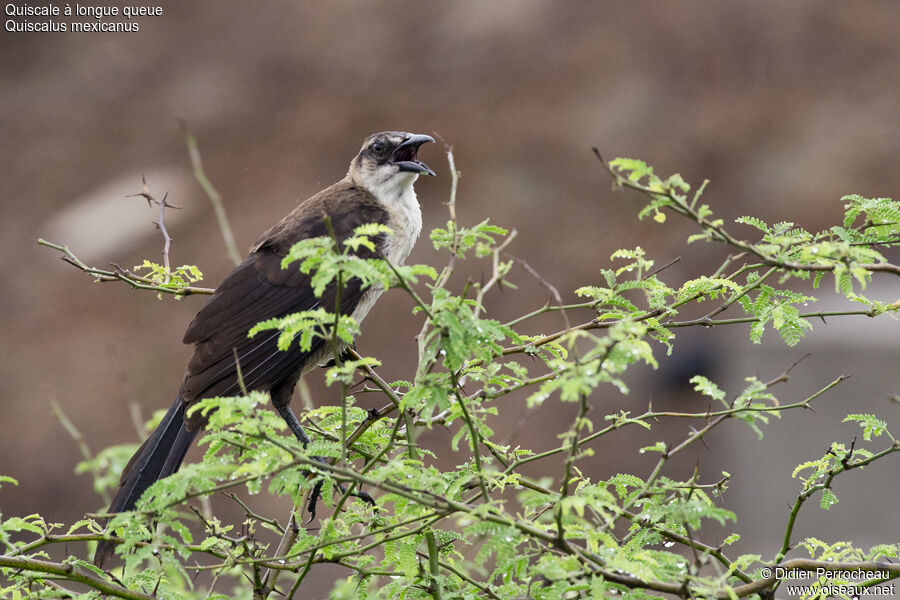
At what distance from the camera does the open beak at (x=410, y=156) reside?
169 inches

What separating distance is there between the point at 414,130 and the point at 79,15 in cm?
392

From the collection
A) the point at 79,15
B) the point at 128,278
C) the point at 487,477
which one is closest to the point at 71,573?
the point at 487,477

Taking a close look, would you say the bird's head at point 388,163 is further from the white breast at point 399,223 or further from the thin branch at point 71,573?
the thin branch at point 71,573

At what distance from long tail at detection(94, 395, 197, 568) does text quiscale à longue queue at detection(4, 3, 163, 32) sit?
8.04m

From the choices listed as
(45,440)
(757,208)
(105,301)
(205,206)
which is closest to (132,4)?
(205,206)

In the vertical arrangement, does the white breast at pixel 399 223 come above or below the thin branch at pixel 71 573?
above

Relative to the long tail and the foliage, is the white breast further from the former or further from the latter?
the foliage

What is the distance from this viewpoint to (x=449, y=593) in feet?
7.14

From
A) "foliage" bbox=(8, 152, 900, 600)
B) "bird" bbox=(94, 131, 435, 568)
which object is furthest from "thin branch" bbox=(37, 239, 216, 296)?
"foliage" bbox=(8, 152, 900, 600)

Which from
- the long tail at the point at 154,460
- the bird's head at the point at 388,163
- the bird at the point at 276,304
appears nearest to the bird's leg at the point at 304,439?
the bird at the point at 276,304

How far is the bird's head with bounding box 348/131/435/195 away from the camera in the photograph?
4.39 metres

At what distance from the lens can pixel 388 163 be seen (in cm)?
442

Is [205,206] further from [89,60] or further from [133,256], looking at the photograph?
[89,60]

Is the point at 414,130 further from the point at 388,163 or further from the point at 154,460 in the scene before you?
the point at 154,460
